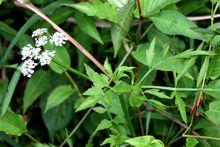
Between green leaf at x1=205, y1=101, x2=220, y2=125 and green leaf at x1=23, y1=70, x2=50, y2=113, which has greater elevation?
green leaf at x1=23, y1=70, x2=50, y2=113

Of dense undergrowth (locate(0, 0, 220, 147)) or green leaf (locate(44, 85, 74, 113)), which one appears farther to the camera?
green leaf (locate(44, 85, 74, 113))

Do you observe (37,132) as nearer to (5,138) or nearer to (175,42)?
Result: (5,138)

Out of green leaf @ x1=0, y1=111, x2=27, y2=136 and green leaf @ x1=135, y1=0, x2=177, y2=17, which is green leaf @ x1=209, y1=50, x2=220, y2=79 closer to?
green leaf @ x1=135, y1=0, x2=177, y2=17

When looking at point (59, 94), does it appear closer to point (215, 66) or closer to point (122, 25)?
point (122, 25)

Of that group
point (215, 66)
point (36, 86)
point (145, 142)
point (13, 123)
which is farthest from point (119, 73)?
point (36, 86)

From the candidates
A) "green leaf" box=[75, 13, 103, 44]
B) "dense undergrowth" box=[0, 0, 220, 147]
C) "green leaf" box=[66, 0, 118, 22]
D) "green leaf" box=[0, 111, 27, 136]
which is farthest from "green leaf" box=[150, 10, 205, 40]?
"green leaf" box=[0, 111, 27, 136]

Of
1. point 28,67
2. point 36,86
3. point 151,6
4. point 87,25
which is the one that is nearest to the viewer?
point 28,67

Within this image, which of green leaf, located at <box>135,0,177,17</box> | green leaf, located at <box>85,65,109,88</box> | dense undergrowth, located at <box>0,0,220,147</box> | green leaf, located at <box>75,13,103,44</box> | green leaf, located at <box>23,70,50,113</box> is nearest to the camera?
green leaf, located at <box>85,65,109,88</box>

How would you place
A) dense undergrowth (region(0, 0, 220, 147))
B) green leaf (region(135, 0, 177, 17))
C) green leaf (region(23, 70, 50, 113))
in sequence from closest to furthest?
dense undergrowth (region(0, 0, 220, 147)) → green leaf (region(135, 0, 177, 17)) → green leaf (region(23, 70, 50, 113))
